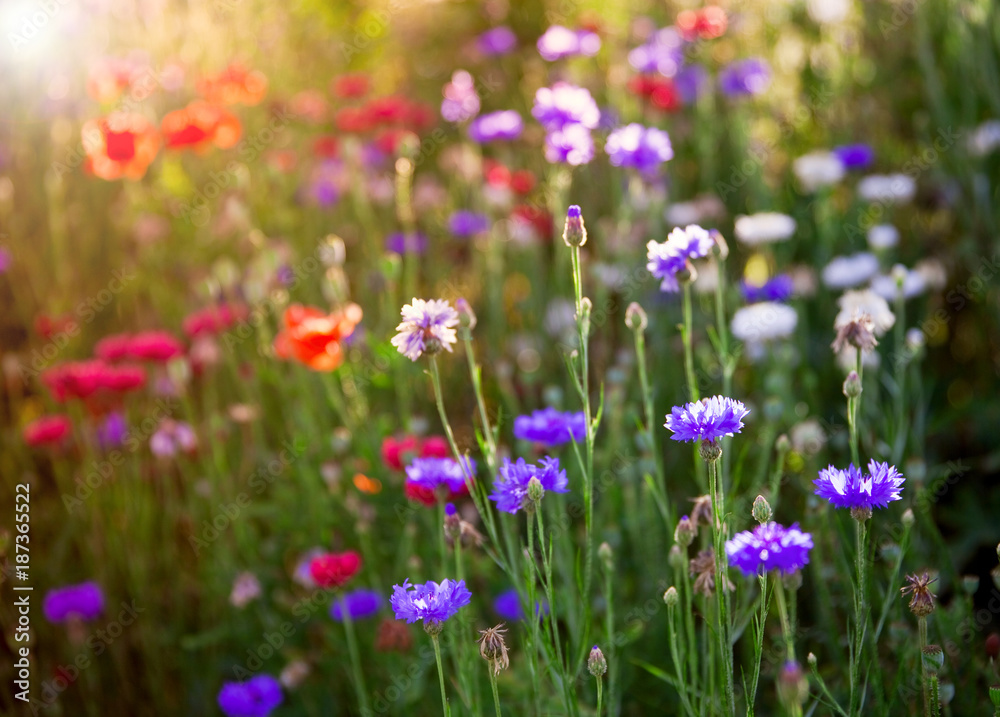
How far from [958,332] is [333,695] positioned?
2.05 m

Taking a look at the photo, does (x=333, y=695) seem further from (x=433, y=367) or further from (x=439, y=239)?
(x=439, y=239)

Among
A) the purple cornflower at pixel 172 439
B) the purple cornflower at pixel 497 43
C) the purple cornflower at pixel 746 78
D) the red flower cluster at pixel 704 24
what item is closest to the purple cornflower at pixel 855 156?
the purple cornflower at pixel 746 78

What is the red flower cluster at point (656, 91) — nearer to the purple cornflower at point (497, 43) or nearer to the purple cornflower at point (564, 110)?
the purple cornflower at point (497, 43)

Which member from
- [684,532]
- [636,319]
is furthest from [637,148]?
[684,532]

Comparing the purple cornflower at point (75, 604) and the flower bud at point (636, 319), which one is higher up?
the flower bud at point (636, 319)

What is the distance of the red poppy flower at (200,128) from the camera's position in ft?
8.96

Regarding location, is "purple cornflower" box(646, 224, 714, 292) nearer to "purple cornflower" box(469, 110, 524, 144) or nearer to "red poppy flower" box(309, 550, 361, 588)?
"red poppy flower" box(309, 550, 361, 588)

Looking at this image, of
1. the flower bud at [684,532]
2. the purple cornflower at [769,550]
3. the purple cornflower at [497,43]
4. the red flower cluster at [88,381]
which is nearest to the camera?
the purple cornflower at [769,550]

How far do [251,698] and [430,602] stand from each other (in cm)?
74

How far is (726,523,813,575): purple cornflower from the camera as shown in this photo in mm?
1026

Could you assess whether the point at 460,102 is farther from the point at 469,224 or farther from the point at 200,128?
the point at 200,128

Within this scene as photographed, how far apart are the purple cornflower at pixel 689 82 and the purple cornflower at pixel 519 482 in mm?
2291

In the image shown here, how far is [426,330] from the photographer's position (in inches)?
51.6

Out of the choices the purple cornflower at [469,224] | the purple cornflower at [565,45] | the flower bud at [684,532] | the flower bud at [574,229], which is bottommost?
the flower bud at [684,532]
